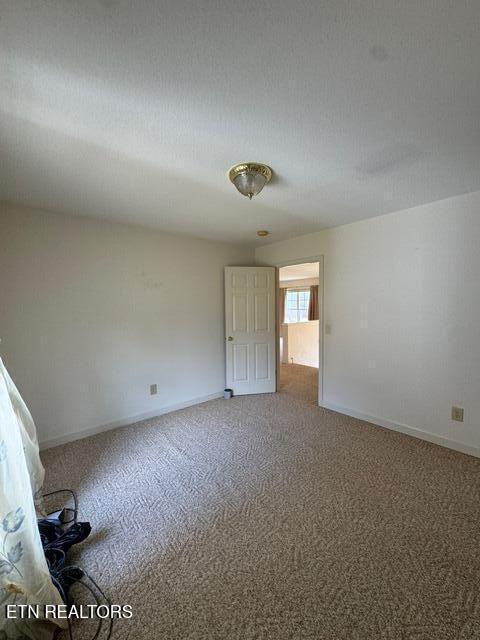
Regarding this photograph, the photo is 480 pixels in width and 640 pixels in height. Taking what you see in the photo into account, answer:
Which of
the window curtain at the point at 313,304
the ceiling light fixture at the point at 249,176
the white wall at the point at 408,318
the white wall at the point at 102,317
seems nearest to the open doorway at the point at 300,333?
the window curtain at the point at 313,304

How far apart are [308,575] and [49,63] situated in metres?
2.52

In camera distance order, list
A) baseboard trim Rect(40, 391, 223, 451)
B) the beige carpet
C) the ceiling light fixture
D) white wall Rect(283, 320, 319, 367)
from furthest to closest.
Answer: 1. white wall Rect(283, 320, 319, 367)
2. baseboard trim Rect(40, 391, 223, 451)
3. the ceiling light fixture
4. the beige carpet

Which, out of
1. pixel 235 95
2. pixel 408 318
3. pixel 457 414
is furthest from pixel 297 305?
pixel 235 95

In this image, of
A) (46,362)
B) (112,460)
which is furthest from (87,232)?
(112,460)

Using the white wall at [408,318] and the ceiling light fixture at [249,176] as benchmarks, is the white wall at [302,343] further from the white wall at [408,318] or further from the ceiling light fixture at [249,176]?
the ceiling light fixture at [249,176]

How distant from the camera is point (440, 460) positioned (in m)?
2.28

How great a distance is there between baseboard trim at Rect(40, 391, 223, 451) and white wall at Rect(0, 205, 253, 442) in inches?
1.0

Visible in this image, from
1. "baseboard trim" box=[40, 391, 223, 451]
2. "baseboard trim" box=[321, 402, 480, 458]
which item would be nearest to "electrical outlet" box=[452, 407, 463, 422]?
"baseboard trim" box=[321, 402, 480, 458]

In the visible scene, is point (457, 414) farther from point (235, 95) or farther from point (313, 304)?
point (313, 304)

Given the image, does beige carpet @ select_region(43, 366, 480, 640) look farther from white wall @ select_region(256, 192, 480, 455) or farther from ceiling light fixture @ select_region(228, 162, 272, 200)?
ceiling light fixture @ select_region(228, 162, 272, 200)

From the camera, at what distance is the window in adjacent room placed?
8.94 meters

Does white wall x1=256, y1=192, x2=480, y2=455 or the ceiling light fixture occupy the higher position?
the ceiling light fixture

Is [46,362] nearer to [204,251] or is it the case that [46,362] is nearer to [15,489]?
[15,489]

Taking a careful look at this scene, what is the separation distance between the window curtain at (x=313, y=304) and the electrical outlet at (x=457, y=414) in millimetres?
6171
